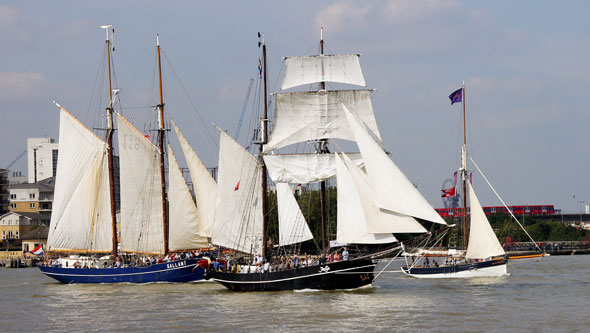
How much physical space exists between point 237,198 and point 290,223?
18.2ft

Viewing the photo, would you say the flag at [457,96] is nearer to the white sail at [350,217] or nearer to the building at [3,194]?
the white sail at [350,217]

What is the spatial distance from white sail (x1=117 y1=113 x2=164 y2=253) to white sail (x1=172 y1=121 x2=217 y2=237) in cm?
340


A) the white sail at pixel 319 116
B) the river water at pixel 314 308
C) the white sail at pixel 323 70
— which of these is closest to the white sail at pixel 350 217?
the river water at pixel 314 308

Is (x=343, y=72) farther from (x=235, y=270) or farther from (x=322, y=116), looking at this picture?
(x=235, y=270)

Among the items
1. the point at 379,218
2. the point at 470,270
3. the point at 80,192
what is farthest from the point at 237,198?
the point at 470,270

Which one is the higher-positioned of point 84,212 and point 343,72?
point 343,72

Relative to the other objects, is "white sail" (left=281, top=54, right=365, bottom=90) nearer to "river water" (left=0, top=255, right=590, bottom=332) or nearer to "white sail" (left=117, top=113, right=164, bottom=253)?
"white sail" (left=117, top=113, right=164, bottom=253)

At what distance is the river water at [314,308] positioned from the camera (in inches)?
1829

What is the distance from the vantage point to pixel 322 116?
233ft

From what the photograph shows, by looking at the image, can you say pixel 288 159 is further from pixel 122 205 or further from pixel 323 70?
pixel 122 205

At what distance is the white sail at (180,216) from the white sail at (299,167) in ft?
35.6

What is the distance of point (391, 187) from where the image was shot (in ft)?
187

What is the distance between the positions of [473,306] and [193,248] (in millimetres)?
31992

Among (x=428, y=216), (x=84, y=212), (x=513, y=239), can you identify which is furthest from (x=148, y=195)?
(x=513, y=239)
